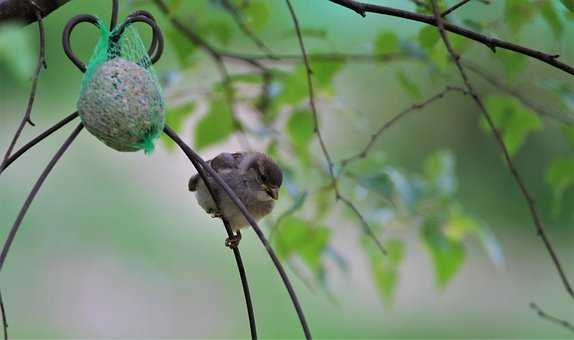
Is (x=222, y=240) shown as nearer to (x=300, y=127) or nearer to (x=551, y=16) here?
(x=300, y=127)

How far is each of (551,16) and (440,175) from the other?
671 mm

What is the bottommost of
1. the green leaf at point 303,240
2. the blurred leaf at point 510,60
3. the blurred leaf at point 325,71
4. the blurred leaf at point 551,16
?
the green leaf at point 303,240

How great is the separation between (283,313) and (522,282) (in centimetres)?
174

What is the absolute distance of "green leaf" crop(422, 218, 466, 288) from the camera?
1870 mm

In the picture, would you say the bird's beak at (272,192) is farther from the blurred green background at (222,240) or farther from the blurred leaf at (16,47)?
the blurred green background at (222,240)

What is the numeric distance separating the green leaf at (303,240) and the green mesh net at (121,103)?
2.40 feet

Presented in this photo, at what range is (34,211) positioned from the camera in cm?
483

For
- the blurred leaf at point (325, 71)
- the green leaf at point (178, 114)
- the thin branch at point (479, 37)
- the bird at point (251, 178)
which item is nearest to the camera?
the thin branch at point (479, 37)

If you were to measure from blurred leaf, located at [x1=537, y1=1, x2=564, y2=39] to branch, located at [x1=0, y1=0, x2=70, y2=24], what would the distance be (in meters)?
0.80

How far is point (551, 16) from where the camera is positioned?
1446mm

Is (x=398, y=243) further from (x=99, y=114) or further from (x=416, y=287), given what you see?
(x=416, y=287)

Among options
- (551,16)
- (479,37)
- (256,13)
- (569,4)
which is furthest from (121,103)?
(256,13)

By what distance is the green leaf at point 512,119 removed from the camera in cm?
176

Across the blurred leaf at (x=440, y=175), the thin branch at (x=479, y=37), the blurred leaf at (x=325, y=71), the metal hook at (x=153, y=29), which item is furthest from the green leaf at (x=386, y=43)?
the metal hook at (x=153, y=29)
